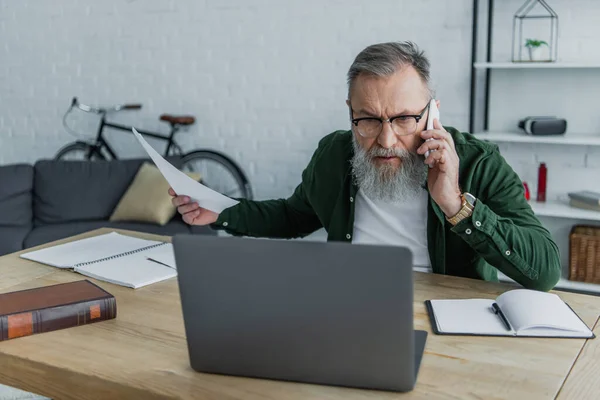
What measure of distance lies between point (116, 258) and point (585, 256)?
2613mm

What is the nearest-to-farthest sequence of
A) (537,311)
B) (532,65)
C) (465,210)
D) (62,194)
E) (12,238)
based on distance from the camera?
(537,311) → (465,210) → (532,65) → (12,238) → (62,194)

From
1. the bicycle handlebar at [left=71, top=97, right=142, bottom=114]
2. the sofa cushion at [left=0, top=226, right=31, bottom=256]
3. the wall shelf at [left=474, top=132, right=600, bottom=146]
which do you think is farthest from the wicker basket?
the bicycle handlebar at [left=71, top=97, right=142, bottom=114]

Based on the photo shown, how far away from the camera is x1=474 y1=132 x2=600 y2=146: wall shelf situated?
11.4 feet

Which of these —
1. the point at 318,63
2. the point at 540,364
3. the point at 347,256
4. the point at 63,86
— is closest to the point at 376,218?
the point at 540,364

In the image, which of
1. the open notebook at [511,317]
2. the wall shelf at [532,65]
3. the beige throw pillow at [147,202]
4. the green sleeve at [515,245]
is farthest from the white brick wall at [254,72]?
the open notebook at [511,317]

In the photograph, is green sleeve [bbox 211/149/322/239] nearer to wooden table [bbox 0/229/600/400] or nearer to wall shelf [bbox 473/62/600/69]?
wooden table [bbox 0/229/600/400]

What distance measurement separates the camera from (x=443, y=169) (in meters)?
1.57

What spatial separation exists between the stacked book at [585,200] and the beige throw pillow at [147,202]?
6.89ft

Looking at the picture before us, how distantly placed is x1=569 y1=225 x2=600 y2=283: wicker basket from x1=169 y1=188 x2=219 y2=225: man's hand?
7.87ft

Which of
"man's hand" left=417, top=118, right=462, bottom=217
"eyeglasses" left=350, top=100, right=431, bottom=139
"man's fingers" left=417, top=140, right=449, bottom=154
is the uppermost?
"eyeglasses" left=350, top=100, right=431, bottom=139

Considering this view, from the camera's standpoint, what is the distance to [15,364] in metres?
1.31

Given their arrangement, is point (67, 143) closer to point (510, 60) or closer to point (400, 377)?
point (510, 60)

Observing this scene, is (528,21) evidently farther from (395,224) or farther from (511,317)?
(511,317)

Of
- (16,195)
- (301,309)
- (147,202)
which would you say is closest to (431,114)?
(301,309)
